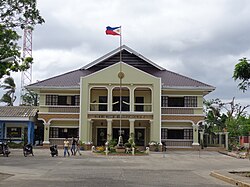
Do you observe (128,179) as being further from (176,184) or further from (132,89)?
(132,89)

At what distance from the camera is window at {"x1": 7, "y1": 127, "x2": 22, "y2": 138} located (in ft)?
136

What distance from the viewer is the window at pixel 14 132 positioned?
136ft

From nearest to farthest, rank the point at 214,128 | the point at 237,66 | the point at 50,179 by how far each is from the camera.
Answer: the point at 237,66 → the point at 50,179 → the point at 214,128

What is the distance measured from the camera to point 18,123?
41.3m

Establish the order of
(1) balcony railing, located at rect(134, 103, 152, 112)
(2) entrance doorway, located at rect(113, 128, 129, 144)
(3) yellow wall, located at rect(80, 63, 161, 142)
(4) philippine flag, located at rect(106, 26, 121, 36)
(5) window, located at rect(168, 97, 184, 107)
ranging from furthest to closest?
(2) entrance doorway, located at rect(113, 128, 129, 144) < (5) window, located at rect(168, 97, 184, 107) < (1) balcony railing, located at rect(134, 103, 152, 112) < (3) yellow wall, located at rect(80, 63, 161, 142) < (4) philippine flag, located at rect(106, 26, 121, 36)

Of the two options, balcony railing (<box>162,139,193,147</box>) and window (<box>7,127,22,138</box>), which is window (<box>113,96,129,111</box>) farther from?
window (<box>7,127,22,138</box>)

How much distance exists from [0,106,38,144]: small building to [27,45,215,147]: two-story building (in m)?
1.74

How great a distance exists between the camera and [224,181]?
15430mm

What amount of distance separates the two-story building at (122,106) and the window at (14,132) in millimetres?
3718

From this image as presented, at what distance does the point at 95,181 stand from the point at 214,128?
108 feet

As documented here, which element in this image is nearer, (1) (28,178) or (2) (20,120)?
(1) (28,178)

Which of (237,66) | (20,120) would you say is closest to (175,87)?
(20,120)

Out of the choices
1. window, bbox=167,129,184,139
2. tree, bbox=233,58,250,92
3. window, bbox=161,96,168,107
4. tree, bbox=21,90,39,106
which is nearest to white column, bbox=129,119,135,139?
window, bbox=161,96,168,107

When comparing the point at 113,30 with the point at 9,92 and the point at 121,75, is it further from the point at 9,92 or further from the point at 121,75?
the point at 9,92
